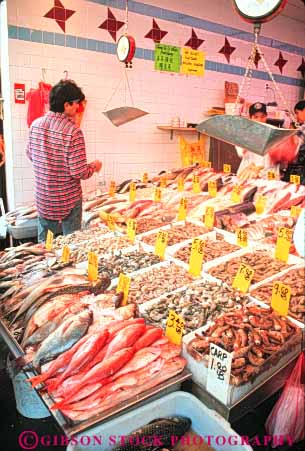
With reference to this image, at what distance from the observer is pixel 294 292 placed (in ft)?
7.18

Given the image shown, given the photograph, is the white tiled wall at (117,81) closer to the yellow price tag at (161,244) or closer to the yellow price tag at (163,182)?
the yellow price tag at (163,182)

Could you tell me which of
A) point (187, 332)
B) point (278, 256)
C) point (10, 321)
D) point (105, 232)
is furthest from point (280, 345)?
point (105, 232)

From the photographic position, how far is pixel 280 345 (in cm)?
181

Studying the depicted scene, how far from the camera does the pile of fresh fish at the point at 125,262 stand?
8.66ft

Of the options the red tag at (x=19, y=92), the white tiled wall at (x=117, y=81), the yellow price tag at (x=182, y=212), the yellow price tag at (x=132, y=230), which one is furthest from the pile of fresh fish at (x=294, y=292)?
the red tag at (x=19, y=92)

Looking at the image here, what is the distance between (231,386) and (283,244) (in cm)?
131

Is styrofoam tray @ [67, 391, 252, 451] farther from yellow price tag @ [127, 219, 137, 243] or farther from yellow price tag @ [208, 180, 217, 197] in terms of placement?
yellow price tag @ [208, 180, 217, 197]

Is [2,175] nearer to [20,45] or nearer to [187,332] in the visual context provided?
[20,45]

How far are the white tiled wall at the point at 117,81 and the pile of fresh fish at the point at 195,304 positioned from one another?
3.63 m

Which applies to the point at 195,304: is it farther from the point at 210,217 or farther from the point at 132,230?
the point at 210,217

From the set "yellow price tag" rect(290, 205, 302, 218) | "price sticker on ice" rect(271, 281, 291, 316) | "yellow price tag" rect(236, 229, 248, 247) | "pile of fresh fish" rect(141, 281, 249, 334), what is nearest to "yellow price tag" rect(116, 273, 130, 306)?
"pile of fresh fish" rect(141, 281, 249, 334)

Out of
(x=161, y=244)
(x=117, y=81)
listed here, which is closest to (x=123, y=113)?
(x=161, y=244)

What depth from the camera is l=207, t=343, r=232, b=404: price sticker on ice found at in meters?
1.57

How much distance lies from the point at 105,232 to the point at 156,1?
438cm
